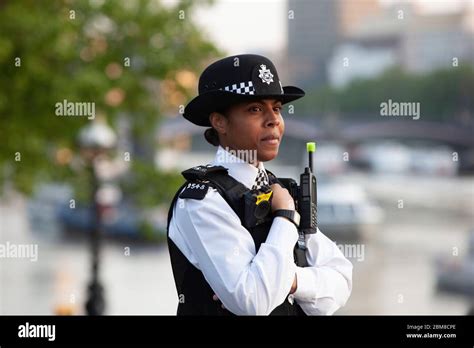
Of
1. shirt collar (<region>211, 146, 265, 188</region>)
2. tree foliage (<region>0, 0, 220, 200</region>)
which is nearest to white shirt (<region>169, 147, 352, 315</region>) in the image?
shirt collar (<region>211, 146, 265, 188</region>)

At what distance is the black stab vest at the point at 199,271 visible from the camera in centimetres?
222

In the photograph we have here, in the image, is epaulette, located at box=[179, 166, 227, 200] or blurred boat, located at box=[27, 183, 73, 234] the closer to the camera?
epaulette, located at box=[179, 166, 227, 200]

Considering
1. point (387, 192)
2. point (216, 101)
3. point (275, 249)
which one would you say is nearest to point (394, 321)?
point (275, 249)

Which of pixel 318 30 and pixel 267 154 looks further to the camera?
pixel 318 30

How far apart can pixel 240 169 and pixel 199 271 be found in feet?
0.99

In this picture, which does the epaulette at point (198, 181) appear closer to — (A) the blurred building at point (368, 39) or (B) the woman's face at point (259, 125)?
(B) the woman's face at point (259, 125)

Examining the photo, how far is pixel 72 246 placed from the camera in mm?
43438

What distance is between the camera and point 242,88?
2.22 meters

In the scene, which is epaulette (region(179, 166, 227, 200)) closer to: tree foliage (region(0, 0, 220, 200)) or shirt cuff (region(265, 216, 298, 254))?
shirt cuff (region(265, 216, 298, 254))

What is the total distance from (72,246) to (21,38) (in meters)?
33.5

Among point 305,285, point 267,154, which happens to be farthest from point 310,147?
point 305,285

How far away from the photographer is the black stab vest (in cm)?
222

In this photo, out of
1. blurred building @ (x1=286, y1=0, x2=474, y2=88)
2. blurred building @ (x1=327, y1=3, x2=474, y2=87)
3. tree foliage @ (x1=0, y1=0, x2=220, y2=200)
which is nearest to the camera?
tree foliage @ (x1=0, y1=0, x2=220, y2=200)

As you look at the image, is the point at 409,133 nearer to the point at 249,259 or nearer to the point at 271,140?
the point at 271,140
